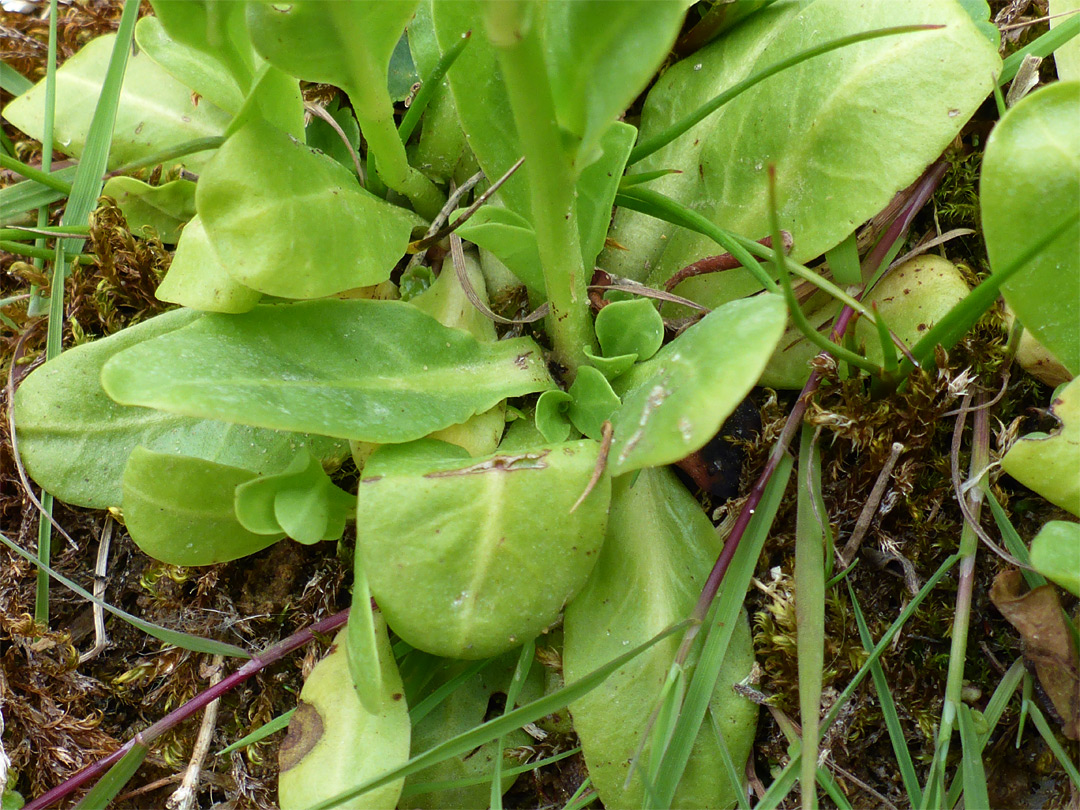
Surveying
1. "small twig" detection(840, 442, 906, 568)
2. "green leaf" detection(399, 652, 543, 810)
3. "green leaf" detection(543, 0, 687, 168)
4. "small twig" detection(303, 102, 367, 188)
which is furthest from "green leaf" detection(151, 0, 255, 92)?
"small twig" detection(840, 442, 906, 568)

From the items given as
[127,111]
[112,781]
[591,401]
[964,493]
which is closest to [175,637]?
[112,781]

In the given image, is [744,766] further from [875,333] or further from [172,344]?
[172,344]

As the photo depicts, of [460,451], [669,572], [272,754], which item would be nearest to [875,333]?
[669,572]

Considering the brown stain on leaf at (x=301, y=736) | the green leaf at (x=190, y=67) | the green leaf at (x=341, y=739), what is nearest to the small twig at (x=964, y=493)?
the green leaf at (x=341, y=739)

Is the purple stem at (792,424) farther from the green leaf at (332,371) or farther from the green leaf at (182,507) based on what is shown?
the green leaf at (182,507)

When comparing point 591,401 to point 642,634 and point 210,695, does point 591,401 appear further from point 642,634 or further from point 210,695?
point 210,695

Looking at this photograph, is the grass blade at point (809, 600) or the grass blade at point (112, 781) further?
the grass blade at point (112, 781)

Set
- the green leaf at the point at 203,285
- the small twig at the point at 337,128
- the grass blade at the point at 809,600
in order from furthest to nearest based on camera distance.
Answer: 1. the small twig at the point at 337,128
2. the green leaf at the point at 203,285
3. the grass blade at the point at 809,600
